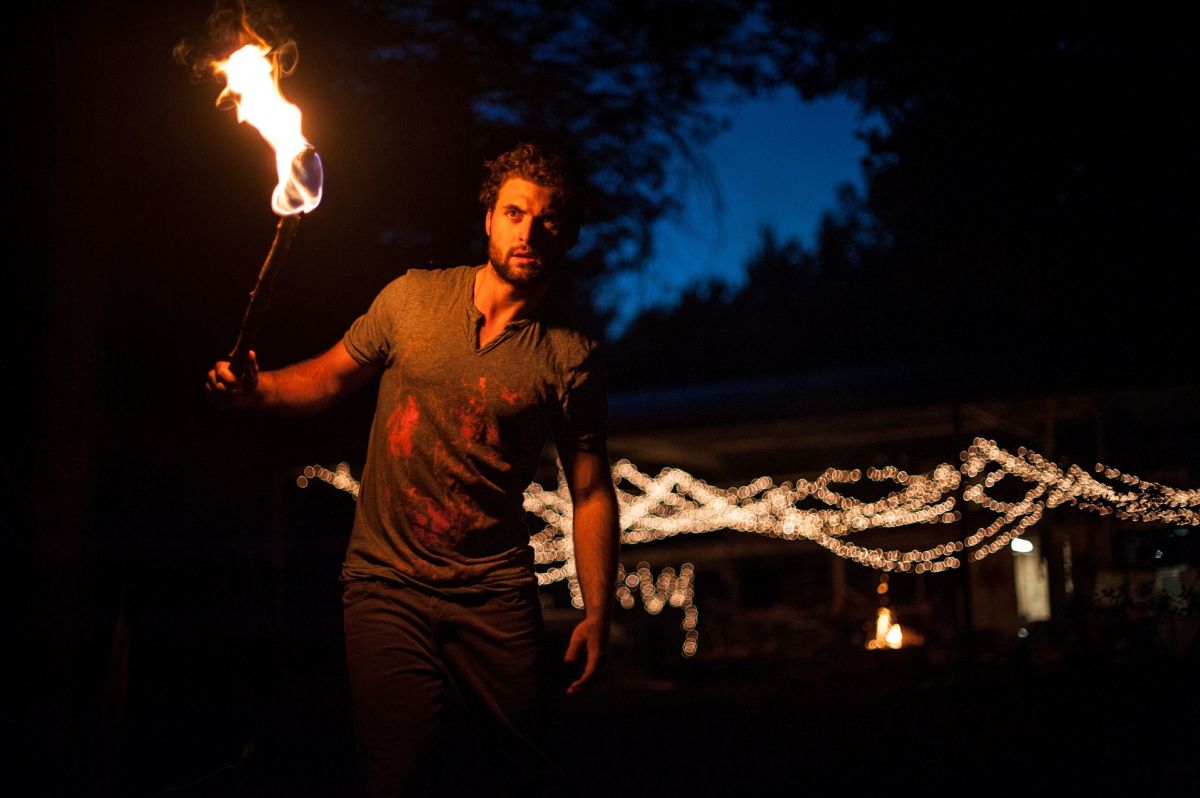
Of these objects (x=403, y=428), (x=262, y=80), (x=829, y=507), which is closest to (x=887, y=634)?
(x=829, y=507)

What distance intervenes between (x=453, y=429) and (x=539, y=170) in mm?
726

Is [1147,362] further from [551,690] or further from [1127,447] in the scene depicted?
[551,690]

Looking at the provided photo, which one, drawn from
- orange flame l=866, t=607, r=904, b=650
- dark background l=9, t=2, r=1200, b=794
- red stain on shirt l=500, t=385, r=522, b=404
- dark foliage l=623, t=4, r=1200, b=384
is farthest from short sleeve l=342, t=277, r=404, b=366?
orange flame l=866, t=607, r=904, b=650

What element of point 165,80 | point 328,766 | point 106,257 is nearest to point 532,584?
point 106,257

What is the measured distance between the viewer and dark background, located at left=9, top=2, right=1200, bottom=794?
6375 millimetres

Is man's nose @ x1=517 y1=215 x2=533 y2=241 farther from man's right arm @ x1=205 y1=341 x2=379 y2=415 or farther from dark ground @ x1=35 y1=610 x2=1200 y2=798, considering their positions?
dark ground @ x1=35 y1=610 x2=1200 y2=798

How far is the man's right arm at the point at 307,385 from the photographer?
3.21m

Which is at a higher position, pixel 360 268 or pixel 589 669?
pixel 360 268

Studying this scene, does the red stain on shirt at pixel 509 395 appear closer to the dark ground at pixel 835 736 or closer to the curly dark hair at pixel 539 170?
the curly dark hair at pixel 539 170

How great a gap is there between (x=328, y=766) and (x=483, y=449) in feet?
19.4

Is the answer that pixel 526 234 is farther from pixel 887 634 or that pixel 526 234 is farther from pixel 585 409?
pixel 887 634

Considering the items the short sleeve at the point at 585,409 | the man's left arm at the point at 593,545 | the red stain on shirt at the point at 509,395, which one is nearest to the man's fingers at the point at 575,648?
the man's left arm at the point at 593,545

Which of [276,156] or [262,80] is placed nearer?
[276,156]

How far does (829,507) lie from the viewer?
14.4 meters
